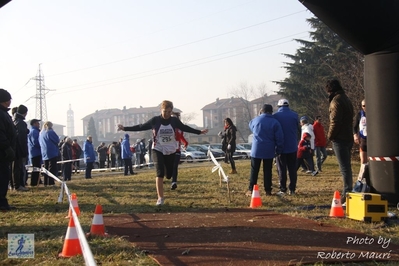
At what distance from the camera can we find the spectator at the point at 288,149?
10.9m

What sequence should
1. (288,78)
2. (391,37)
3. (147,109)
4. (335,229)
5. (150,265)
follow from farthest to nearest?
(147,109), (288,78), (391,37), (335,229), (150,265)

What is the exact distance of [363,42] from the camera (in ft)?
29.7

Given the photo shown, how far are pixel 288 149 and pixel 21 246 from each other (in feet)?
21.0

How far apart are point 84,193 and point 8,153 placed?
3512mm

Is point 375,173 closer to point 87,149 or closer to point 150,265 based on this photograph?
point 150,265

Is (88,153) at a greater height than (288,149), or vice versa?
(88,153)

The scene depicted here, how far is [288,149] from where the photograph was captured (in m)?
10.9

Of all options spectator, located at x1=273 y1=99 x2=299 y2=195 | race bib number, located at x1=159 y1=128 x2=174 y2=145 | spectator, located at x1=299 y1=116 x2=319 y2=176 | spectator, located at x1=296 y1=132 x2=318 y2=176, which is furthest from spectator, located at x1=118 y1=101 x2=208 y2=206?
spectator, located at x1=299 y1=116 x2=319 y2=176

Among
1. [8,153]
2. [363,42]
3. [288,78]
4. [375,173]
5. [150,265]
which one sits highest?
[288,78]

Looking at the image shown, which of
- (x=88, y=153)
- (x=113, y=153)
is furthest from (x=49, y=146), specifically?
(x=113, y=153)

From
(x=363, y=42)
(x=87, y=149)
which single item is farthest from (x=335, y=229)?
(x=87, y=149)

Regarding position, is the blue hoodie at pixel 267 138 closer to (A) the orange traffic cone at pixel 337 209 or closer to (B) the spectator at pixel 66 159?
(A) the orange traffic cone at pixel 337 209

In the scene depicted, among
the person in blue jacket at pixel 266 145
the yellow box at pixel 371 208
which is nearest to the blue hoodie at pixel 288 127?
the person in blue jacket at pixel 266 145

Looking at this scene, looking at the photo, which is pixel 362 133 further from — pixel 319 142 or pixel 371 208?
pixel 319 142
